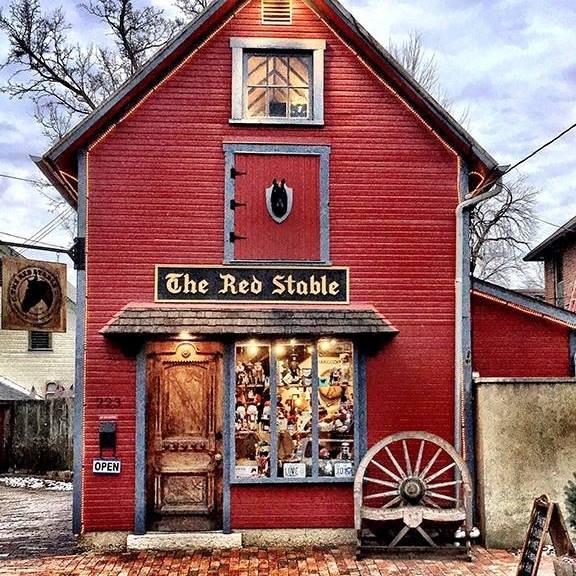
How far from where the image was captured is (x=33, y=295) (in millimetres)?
10312

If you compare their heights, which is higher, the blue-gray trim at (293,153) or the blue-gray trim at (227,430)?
the blue-gray trim at (293,153)

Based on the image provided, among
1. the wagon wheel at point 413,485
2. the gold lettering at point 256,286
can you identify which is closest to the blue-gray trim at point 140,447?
the gold lettering at point 256,286

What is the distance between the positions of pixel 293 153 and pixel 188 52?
210 centimetres

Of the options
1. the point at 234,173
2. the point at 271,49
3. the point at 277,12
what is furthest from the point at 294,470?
the point at 277,12

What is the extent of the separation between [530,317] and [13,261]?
7517mm

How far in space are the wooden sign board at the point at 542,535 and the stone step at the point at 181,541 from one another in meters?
4.04

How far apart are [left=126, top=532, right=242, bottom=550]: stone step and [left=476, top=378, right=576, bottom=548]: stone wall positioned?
347cm

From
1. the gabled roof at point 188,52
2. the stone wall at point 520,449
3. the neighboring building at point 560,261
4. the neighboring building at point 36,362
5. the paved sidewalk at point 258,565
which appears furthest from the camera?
the neighboring building at point 36,362

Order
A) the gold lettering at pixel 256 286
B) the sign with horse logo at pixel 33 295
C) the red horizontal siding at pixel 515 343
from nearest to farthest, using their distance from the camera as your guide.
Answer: the sign with horse logo at pixel 33 295
the gold lettering at pixel 256 286
the red horizontal siding at pixel 515 343

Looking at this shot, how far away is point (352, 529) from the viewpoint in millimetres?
10734

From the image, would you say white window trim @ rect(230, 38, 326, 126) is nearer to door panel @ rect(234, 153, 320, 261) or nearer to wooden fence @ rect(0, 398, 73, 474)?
door panel @ rect(234, 153, 320, 261)

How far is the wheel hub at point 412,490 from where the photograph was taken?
33.7 ft

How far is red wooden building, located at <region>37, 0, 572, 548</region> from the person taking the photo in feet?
35.1

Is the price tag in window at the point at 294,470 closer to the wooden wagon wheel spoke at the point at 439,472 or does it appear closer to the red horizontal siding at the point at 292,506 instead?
the red horizontal siding at the point at 292,506
